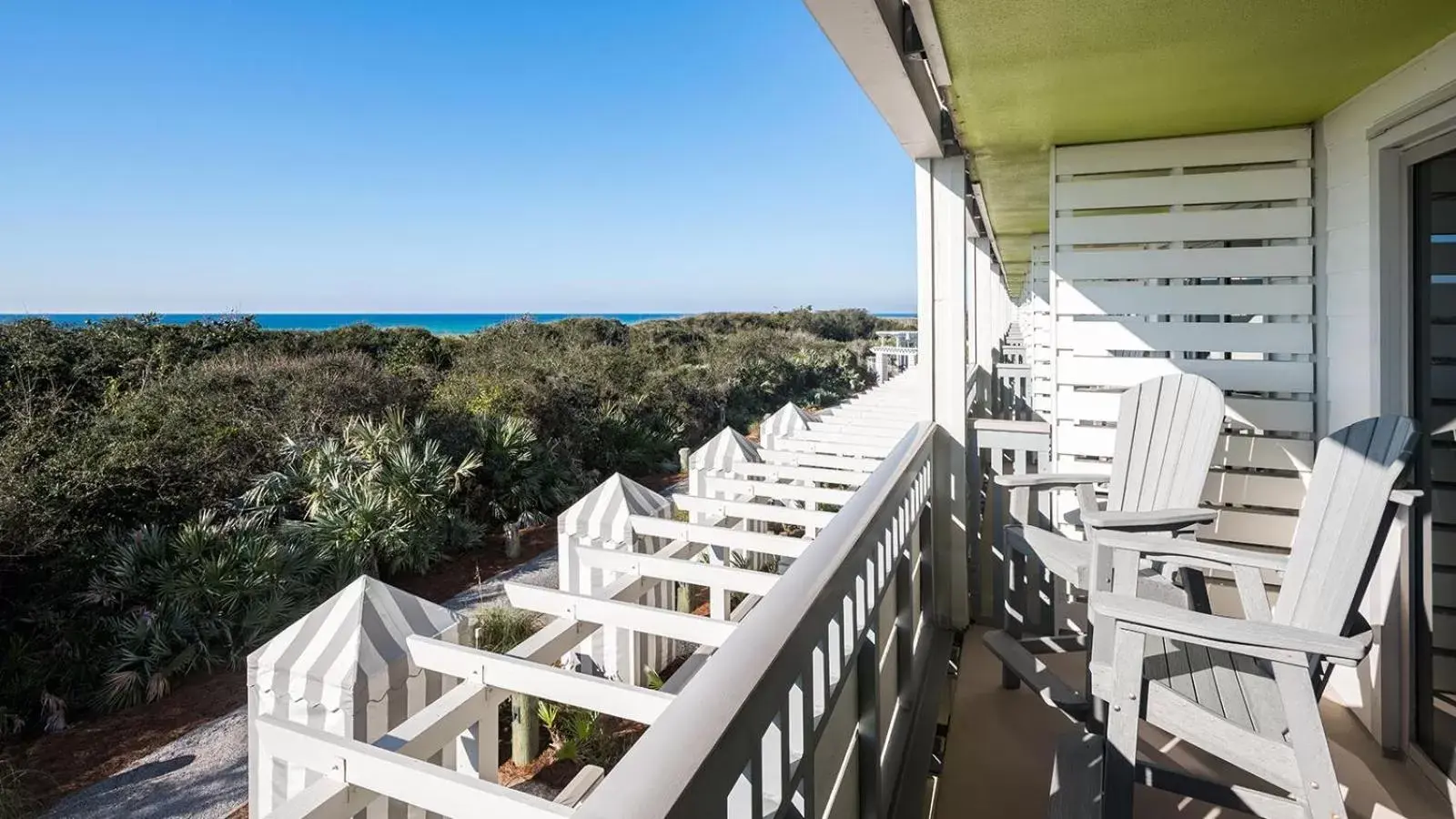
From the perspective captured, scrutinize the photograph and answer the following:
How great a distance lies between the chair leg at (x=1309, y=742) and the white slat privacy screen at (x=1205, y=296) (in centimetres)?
194

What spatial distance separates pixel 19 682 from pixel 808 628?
20.3 ft

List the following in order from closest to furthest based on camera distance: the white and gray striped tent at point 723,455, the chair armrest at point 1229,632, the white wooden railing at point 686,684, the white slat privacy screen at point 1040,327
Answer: the white wooden railing at point 686,684 < the chair armrest at point 1229,632 < the white and gray striped tent at point 723,455 < the white slat privacy screen at point 1040,327

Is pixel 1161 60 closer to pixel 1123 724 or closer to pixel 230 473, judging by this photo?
pixel 1123 724

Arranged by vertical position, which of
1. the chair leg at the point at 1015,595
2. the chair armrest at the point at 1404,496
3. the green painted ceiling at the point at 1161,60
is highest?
the green painted ceiling at the point at 1161,60

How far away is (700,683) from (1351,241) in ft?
9.86

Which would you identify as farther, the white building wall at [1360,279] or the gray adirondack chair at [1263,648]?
the white building wall at [1360,279]

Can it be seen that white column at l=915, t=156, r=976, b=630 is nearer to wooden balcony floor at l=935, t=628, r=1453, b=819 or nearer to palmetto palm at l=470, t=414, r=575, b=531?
wooden balcony floor at l=935, t=628, r=1453, b=819

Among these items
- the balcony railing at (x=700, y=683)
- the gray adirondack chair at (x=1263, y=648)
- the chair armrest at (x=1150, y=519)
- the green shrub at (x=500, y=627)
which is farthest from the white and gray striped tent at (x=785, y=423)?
the gray adirondack chair at (x=1263, y=648)

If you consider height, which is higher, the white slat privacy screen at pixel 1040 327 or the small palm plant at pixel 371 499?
the white slat privacy screen at pixel 1040 327

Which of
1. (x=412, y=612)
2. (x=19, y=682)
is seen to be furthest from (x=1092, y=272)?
(x=19, y=682)

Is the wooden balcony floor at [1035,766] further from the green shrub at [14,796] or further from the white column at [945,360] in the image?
the green shrub at [14,796]

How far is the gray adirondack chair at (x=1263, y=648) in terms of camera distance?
4.33 feet

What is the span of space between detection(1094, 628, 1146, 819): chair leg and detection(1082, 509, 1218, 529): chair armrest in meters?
0.68

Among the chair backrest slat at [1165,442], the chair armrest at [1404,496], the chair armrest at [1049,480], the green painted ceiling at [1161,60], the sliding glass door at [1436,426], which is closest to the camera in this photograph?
the chair armrest at [1404,496]
